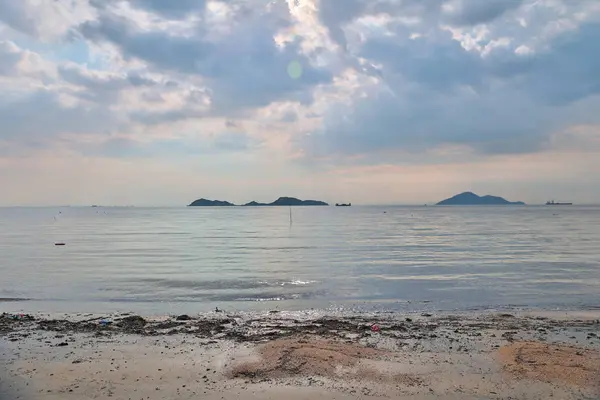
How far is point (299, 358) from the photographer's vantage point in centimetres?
1034

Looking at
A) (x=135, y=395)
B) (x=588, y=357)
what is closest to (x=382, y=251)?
(x=588, y=357)

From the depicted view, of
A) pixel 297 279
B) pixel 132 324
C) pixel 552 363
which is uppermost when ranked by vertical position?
pixel 552 363

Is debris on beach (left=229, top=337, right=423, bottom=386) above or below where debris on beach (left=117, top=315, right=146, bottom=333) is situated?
above

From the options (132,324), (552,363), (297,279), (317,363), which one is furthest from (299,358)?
(297,279)

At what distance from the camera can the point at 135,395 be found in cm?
866

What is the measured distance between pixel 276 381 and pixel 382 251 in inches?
1334

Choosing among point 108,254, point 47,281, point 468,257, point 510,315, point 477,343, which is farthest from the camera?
point 108,254

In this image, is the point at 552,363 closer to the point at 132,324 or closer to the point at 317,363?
the point at 317,363

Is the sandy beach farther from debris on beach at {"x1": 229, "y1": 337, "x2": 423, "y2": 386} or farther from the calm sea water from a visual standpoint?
the calm sea water

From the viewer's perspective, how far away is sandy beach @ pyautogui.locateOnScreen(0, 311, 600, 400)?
8.86 metres

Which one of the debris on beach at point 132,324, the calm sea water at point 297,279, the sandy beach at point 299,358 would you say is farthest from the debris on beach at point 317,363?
the calm sea water at point 297,279

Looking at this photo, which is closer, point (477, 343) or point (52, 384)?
point (52, 384)

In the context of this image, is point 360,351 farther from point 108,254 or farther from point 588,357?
point 108,254

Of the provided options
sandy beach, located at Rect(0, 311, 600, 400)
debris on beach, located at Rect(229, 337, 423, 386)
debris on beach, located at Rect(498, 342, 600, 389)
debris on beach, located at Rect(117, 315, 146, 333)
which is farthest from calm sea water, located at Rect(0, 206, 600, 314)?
debris on beach, located at Rect(229, 337, 423, 386)
